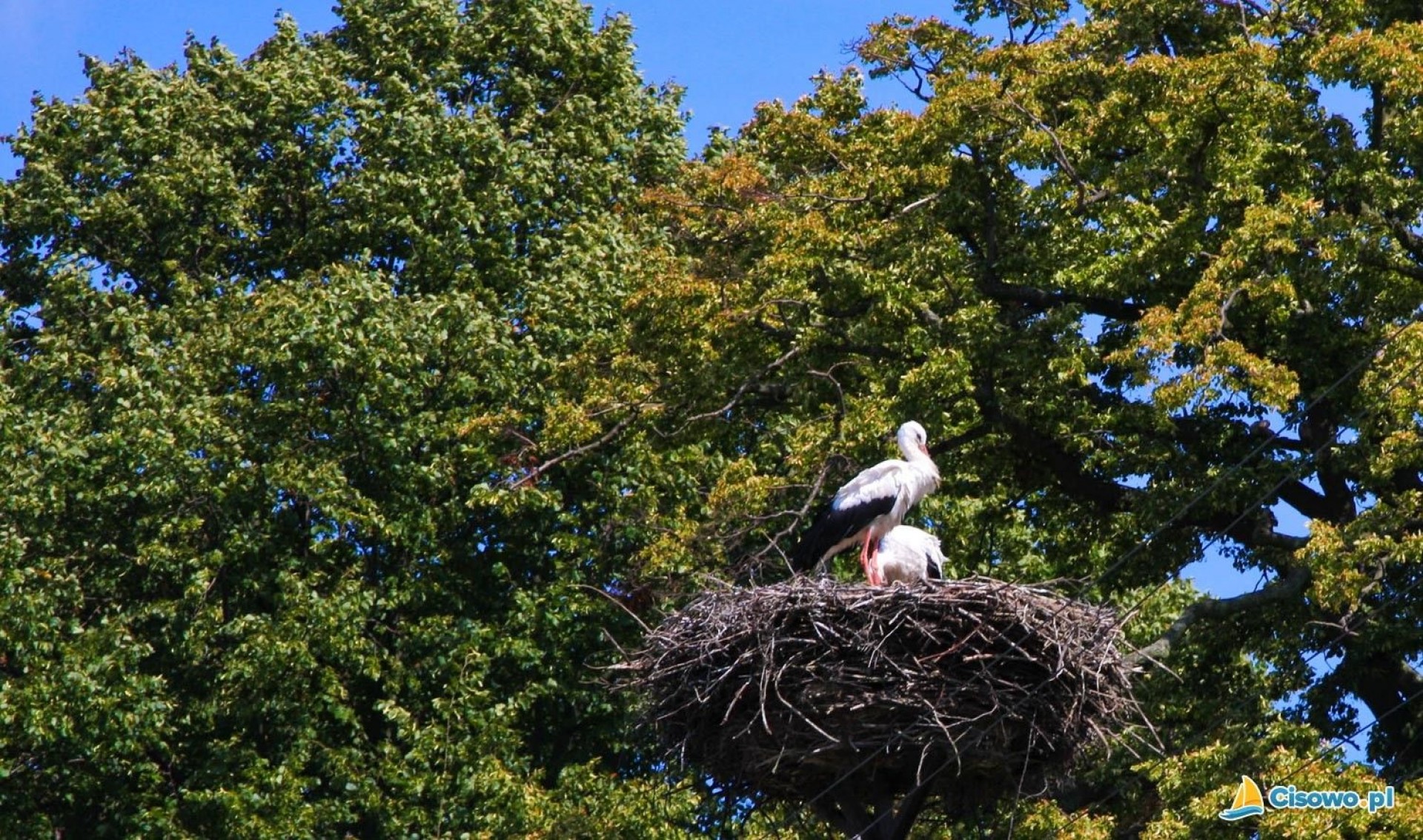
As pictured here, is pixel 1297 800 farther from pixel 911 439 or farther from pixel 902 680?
pixel 902 680

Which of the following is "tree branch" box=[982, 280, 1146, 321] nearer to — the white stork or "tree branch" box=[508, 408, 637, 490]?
"tree branch" box=[508, 408, 637, 490]

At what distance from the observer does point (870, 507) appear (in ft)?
50.1

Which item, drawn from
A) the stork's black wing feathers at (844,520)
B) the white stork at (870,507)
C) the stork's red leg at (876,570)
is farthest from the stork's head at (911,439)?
the stork's red leg at (876,570)

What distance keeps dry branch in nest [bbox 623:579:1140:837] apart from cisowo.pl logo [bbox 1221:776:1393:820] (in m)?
2.66

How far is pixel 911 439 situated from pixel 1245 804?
3.19 m

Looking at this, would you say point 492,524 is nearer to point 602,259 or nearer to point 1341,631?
point 602,259

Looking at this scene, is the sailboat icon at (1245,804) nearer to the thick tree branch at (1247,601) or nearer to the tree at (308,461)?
the thick tree branch at (1247,601)

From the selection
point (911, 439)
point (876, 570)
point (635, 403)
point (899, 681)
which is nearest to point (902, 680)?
point (899, 681)

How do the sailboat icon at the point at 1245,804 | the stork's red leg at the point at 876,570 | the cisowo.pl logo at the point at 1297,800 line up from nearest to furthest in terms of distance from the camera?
the stork's red leg at the point at 876,570 → the cisowo.pl logo at the point at 1297,800 → the sailboat icon at the point at 1245,804

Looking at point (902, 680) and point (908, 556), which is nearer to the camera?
point (902, 680)

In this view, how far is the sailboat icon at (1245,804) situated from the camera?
1554cm

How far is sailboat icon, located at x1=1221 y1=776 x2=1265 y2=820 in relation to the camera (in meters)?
15.5

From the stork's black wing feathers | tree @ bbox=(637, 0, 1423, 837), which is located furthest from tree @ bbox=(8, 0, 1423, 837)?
the stork's black wing feathers

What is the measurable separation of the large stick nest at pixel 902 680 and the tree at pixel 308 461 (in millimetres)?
6668
